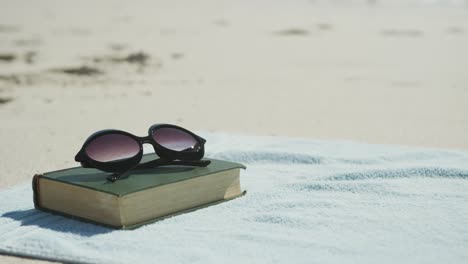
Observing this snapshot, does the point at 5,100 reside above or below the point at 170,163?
below

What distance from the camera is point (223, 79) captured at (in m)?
6.46

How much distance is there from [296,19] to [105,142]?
11.7 metres

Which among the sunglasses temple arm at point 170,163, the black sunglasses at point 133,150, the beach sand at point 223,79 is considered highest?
the black sunglasses at point 133,150

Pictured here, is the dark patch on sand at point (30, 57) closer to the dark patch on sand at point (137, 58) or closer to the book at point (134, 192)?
the dark patch on sand at point (137, 58)

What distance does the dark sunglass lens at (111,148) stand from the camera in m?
2.14

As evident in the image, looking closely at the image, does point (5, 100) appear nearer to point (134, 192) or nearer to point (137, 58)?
point (137, 58)

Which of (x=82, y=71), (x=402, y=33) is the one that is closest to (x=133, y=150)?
(x=82, y=71)

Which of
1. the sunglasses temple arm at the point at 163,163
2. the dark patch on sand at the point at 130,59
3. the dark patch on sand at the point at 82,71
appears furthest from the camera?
the dark patch on sand at the point at 130,59

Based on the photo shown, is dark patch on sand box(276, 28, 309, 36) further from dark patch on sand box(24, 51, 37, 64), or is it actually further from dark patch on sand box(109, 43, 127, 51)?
dark patch on sand box(24, 51, 37, 64)

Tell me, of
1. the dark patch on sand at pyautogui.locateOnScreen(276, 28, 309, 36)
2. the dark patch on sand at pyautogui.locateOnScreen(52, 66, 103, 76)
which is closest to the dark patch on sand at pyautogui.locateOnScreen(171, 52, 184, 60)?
the dark patch on sand at pyautogui.locateOnScreen(52, 66, 103, 76)

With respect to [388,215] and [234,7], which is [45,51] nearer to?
[388,215]

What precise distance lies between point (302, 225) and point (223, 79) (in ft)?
14.5

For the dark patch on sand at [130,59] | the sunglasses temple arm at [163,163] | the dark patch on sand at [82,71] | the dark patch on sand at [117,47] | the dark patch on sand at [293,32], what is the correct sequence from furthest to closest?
the dark patch on sand at [293,32] < the dark patch on sand at [117,47] < the dark patch on sand at [130,59] < the dark patch on sand at [82,71] < the sunglasses temple arm at [163,163]

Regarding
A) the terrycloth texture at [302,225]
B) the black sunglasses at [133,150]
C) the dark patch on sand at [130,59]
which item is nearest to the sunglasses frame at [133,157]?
the black sunglasses at [133,150]
